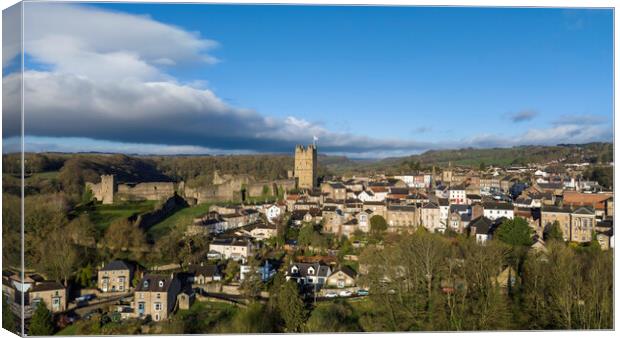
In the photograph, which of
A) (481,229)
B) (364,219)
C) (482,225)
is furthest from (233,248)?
(482,225)

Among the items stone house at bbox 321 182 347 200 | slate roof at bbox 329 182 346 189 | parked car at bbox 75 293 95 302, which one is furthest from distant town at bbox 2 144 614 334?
slate roof at bbox 329 182 346 189

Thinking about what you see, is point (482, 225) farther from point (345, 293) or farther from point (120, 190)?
point (120, 190)

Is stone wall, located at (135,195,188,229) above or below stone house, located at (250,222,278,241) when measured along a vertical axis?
above

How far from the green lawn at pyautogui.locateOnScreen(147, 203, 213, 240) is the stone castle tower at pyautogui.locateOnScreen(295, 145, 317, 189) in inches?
102

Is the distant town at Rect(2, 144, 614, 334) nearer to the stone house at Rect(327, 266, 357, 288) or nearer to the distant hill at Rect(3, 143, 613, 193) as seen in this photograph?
the stone house at Rect(327, 266, 357, 288)

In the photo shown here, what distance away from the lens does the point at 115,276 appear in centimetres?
721

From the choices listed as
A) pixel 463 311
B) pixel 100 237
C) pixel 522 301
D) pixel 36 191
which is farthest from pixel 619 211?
pixel 100 237

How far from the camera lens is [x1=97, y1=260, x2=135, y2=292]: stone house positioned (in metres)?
6.99

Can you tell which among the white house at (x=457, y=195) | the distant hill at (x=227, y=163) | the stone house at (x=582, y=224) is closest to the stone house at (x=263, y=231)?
the distant hill at (x=227, y=163)

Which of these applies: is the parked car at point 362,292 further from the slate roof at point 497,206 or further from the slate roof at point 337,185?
the slate roof at point 337,185

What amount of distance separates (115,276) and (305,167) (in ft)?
21.6

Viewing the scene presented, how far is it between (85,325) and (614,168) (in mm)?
6565

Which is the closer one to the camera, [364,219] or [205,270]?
[205,270]

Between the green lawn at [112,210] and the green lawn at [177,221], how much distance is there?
1.39ft
